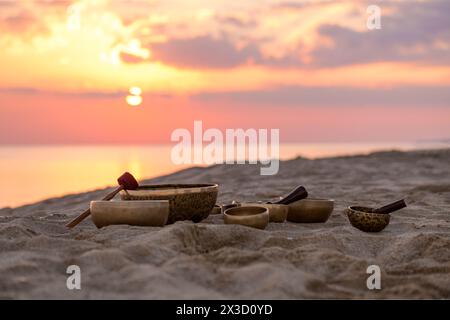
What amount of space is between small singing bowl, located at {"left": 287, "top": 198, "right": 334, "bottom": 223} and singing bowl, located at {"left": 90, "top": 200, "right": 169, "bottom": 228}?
1.30 metres

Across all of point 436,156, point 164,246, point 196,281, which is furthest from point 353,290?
point 436,156

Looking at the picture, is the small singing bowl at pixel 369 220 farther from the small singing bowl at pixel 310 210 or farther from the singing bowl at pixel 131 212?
the singing bowl at pixel 131 212

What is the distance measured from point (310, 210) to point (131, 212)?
167 cm

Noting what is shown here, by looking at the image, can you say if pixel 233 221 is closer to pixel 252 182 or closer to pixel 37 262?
pixel 37 262

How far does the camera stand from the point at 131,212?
4.22 metres

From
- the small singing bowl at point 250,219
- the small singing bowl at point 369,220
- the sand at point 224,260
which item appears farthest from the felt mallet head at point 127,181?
the small singing bowl at point 369,220

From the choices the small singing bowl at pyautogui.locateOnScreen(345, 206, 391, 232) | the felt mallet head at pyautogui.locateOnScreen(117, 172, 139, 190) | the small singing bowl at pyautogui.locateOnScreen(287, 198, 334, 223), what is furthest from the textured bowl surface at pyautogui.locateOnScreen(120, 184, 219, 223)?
the small singing bowl at pyautogui.locateOnScreen(345, 206, 391, 232)

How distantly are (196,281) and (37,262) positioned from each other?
3.28ft

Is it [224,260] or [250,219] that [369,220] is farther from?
[224,260]

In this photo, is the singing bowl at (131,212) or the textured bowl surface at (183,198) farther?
the textured bowl surface at (183,198)

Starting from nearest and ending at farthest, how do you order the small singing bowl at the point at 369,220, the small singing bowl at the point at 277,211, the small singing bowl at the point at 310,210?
the small singing bowl at the point at 369,220
the small singing bowl at the point at 277,211
the small singing bowl at the point at 310,210

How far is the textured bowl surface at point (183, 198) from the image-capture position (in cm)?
432

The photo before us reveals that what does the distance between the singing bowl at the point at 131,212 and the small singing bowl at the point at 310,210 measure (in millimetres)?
1303

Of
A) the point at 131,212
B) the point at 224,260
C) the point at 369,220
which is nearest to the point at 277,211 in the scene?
the point at 369,220
